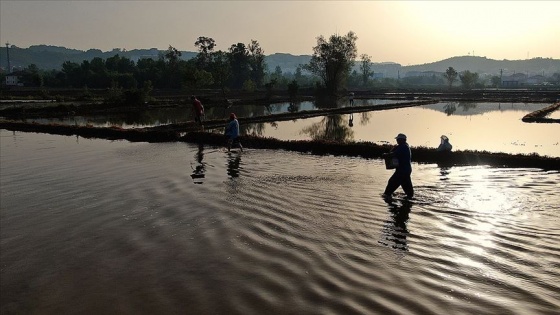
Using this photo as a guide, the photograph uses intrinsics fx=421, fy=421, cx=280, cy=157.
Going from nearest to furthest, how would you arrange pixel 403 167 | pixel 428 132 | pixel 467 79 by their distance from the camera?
pixel 403 167 → pixel 428 132 → pixel 467 79

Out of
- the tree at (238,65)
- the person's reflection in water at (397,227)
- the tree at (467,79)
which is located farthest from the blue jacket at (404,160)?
the tree at (467,79)

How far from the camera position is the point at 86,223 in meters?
8.84

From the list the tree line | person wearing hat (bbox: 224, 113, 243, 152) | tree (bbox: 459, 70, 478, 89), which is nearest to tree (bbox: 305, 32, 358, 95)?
the tree line

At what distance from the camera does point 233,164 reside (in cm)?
1551

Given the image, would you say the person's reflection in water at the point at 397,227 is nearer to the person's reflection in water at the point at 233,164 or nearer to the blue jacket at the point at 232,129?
the person's reflection in water at the point at 233,164

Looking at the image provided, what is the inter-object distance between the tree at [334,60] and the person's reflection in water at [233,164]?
68.8 metres

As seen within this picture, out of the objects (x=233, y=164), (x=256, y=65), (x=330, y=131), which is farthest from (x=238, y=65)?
(x=233, y=164)

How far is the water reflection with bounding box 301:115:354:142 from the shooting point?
82.9 ft

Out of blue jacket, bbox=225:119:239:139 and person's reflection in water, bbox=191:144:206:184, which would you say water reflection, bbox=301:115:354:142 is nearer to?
blue jacket, bbox=225:119:239:139

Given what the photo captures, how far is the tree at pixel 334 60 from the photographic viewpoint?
3423 inches

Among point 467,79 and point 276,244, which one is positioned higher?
point 467,79

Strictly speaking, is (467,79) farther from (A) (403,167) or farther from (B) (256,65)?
(A) (403,167)

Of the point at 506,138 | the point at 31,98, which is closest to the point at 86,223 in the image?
the point at 506,138

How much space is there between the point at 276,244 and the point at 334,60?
275ft
